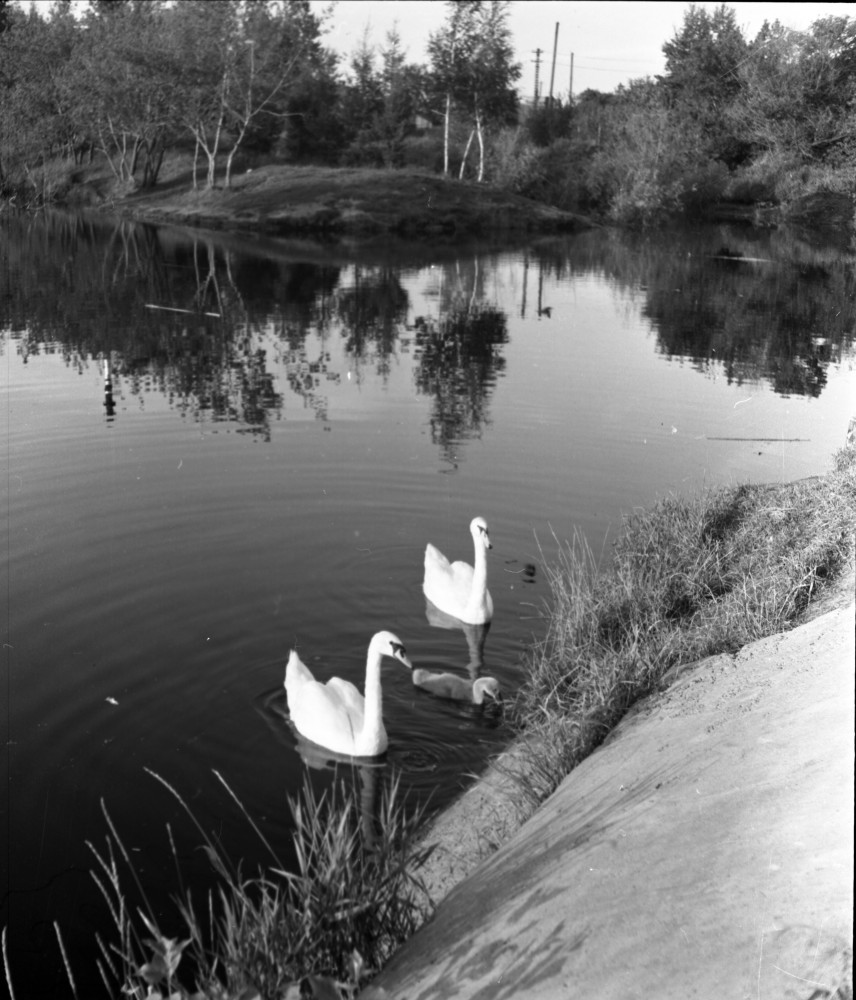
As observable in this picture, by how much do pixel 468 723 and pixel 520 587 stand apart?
107 inches

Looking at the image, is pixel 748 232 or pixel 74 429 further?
pixel 748 232

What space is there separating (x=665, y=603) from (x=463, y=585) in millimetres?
1921

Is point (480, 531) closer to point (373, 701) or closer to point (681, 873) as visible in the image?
point (373, 701)

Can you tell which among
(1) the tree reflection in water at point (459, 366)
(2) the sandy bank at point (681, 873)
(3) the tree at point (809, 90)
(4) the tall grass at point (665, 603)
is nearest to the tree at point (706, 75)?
(1) the tree reflection in water at point (459, 366)

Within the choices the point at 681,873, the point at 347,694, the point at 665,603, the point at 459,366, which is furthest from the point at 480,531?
the point at 459,366

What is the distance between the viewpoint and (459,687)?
8734 mm

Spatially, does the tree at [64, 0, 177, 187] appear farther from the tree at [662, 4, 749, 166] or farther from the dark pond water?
the dark pond water

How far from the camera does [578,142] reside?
7131 centimetres

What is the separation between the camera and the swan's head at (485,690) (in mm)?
8602

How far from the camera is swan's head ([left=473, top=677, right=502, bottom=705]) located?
8602 millimetres

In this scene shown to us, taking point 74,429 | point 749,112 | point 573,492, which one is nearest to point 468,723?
point 573,492

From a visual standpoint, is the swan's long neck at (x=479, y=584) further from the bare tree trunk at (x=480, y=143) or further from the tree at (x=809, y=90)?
the bare tree trunk at (x=480, y=143)

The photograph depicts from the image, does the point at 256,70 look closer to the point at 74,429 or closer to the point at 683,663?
the point at 74,429

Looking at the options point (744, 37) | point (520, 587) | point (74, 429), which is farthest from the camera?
Answer: point (744, 37)
